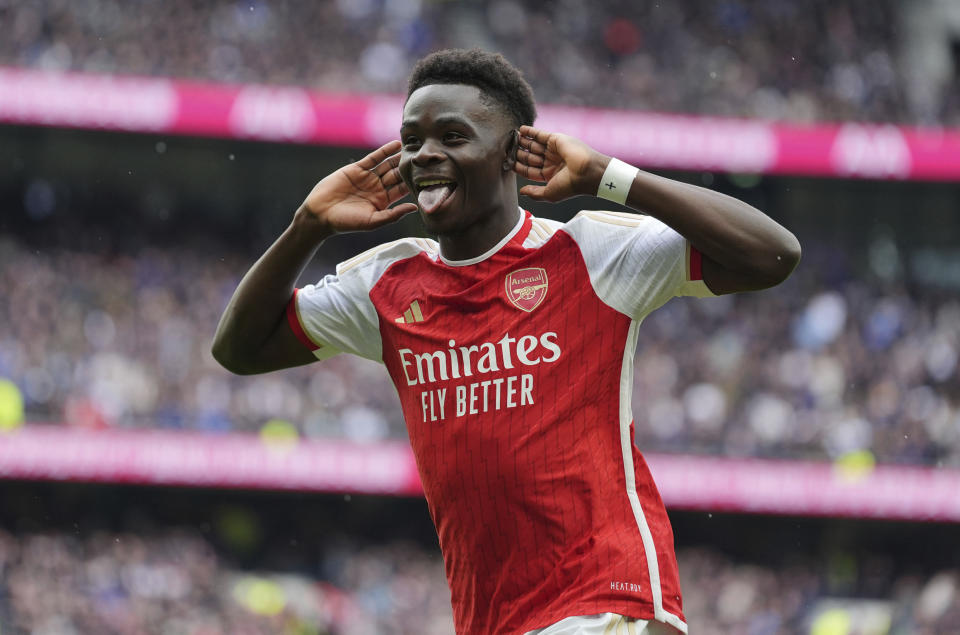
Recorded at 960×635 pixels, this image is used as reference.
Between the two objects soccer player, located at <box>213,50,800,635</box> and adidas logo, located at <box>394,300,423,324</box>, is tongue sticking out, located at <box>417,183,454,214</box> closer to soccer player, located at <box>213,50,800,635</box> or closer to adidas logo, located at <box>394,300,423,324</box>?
soccer player, located at <box>213,50,800,635</box>

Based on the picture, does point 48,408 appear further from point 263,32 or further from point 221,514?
point 263,32

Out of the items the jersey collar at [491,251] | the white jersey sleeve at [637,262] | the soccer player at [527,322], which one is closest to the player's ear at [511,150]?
the soccer player at [527,322]

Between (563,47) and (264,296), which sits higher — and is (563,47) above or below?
above

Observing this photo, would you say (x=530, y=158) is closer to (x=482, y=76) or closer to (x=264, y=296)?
(x=482, y=76)

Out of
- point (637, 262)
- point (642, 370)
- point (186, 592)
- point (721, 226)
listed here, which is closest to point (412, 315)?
point (637, 262)

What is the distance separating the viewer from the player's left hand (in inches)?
123

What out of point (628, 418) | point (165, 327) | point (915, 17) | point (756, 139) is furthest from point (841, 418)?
point (628, 418)

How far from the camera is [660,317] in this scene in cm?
1656

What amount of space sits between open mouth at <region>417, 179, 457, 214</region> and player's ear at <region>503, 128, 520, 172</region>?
0.17 m

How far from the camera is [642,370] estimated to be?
15734 millimetres

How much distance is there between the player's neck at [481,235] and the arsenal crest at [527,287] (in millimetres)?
135

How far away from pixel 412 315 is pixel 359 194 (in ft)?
1.17

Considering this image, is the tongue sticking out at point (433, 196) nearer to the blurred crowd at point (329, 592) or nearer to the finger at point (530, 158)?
the finger at point (530, 158)

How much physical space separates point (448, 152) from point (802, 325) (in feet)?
45.7
